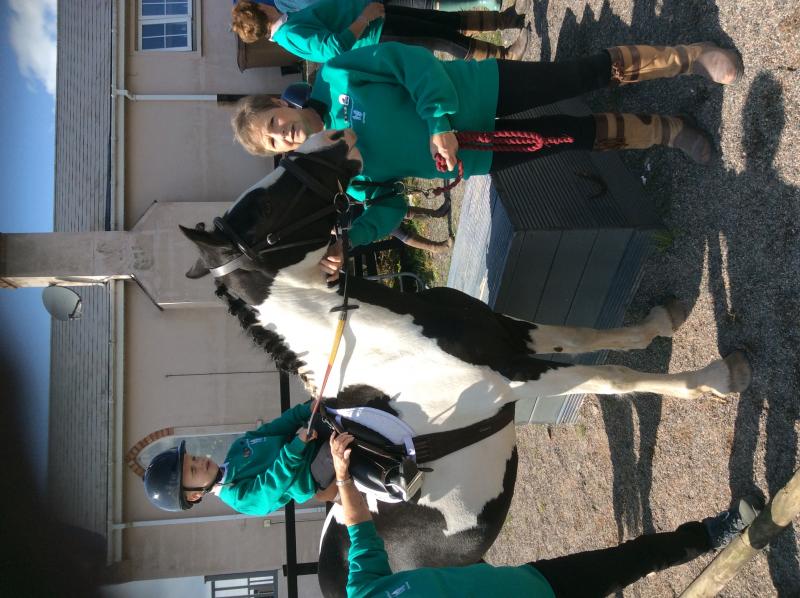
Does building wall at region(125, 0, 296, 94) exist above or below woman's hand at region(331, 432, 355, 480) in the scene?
above

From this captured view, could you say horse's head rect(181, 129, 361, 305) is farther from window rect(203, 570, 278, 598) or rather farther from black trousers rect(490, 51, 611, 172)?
window rect(203, 570, 278, 598)

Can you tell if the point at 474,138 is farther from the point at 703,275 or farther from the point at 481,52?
the point at 481,52

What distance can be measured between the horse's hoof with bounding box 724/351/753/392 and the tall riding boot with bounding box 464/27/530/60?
282cm

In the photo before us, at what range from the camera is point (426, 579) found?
2.03 meters

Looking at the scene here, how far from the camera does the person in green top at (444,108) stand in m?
2.36

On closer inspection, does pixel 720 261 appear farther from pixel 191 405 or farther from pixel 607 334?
pixel 191 405

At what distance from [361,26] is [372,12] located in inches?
6.3

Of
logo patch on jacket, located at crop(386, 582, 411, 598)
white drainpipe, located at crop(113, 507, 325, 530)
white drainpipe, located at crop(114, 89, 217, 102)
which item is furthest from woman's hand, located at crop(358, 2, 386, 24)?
white drainpipe, located at crop(113, 507, 325, 530)

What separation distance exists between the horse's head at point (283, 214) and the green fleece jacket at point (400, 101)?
173mm

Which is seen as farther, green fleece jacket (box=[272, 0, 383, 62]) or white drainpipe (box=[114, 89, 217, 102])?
white drainpipe (box=[114, 89, 217, 102])

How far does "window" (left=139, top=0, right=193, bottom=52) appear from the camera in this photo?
816 centimetres

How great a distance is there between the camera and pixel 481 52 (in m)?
4.42

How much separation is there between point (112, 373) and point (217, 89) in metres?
4.40

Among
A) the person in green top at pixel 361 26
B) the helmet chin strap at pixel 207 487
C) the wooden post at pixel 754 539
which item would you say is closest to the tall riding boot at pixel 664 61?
the person in green top at pixel 361 26
